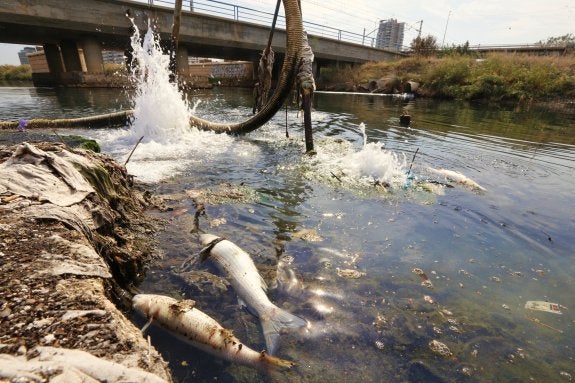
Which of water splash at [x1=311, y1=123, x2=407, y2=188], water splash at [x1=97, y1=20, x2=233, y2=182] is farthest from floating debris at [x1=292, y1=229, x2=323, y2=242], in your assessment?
water splash at [x1=97, y1=20, x2=233, y2=182]

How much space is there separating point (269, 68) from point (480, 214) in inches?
315

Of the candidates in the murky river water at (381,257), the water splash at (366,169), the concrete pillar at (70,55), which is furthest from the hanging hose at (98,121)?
the concrete pillar at (70,55)

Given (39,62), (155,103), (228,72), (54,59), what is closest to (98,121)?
(155,103)

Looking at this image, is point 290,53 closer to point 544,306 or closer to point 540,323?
point 544,306

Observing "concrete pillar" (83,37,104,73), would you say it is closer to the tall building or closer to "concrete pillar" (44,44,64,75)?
"concrete pillar" (44,44,64,75)

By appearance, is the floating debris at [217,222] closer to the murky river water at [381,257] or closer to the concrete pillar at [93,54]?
the murky river water at [381,257]

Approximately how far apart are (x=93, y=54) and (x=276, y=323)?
31.8m

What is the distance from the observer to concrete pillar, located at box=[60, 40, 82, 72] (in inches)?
1134

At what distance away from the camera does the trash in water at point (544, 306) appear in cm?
333

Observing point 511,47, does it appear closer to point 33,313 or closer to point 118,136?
point 118,136

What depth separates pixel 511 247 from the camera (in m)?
4.49

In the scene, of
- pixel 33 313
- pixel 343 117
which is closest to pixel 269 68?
pixel 343 117

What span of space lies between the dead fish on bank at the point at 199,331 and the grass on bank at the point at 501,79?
A: 98.8 ft

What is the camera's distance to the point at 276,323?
2.91 m
